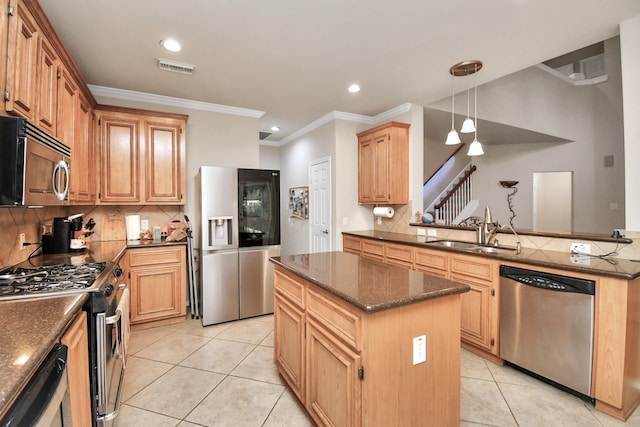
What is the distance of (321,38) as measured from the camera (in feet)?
8.43

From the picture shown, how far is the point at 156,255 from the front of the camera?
3.29m

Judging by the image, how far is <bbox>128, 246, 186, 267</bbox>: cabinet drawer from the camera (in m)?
3.18

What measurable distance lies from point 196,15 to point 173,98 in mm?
1903

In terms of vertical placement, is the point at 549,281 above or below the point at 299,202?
below

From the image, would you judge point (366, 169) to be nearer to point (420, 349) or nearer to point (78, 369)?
point (420, 349)

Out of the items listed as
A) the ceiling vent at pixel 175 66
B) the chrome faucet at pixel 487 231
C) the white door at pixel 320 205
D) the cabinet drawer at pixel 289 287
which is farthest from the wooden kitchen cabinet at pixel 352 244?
the ceiling vent at pixel 175 66

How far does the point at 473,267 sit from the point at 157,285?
10.7ft

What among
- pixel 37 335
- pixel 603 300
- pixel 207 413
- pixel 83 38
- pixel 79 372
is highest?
pixel 83 38

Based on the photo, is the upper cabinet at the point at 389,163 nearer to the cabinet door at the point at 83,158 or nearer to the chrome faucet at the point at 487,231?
the chrome faucet at the point at 487,231

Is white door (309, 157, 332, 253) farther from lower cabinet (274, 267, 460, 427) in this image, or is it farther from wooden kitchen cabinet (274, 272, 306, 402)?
lower cabinet (274, 267, 460, 427)

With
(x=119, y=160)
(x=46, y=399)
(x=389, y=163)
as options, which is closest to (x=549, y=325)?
(x=389, y=163)

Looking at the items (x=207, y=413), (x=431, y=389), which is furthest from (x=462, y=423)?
(x=207, y=413)

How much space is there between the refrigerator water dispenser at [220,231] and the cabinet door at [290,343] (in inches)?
57.5

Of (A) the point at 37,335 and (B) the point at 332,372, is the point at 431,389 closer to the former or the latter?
(B) the point at 332,372
